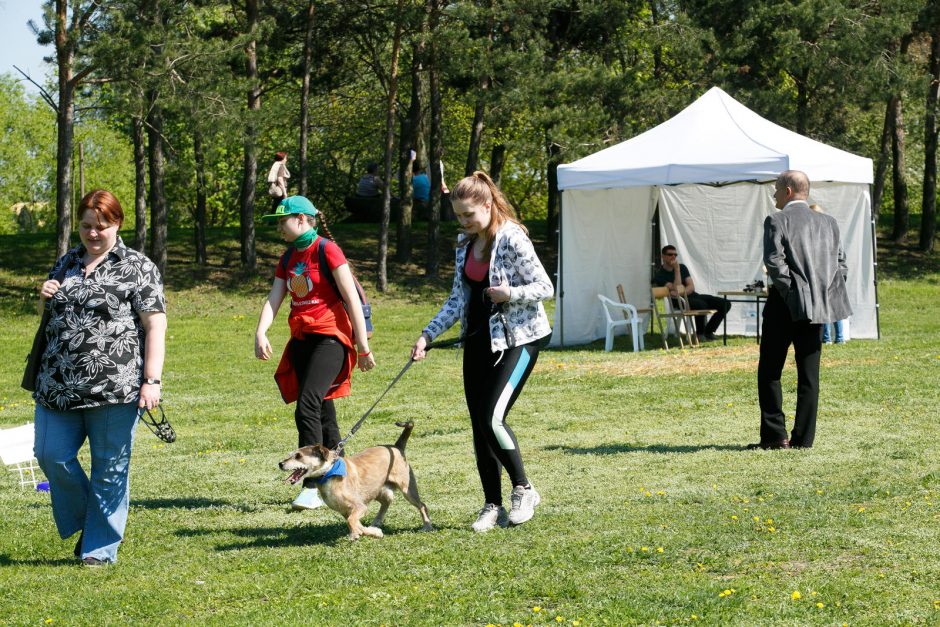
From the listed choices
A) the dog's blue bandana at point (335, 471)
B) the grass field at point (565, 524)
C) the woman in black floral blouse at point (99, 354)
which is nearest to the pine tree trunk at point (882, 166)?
the grass field at point (565, 524)

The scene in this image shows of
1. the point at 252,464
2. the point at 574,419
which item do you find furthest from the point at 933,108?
the point at 252,464

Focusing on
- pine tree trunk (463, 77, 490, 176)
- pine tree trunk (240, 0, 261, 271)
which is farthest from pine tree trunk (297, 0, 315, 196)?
pine tree trunk (463, 77, 490, 176)

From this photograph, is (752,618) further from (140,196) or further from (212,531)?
(140,196)

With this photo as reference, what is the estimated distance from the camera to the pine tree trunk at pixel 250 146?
2209 cm

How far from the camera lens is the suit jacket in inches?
308

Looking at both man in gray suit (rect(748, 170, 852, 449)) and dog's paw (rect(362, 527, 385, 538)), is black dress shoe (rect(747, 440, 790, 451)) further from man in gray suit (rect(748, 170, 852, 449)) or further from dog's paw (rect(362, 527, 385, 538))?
dog's paw (rect(362, 527, 385, 538))

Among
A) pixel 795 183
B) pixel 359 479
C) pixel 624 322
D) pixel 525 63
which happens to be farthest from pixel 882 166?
pixel 359 479

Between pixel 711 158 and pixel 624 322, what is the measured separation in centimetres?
247

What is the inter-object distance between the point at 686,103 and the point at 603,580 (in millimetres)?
21617

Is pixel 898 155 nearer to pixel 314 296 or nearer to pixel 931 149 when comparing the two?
pixel 931 149

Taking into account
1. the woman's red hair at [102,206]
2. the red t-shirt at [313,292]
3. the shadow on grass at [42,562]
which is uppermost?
the woman's red hair at [102,206]

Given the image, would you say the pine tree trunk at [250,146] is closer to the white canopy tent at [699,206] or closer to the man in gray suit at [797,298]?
the white canopy tent at [699,206]

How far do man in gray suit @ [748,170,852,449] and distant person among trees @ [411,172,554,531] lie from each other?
9.02 ft

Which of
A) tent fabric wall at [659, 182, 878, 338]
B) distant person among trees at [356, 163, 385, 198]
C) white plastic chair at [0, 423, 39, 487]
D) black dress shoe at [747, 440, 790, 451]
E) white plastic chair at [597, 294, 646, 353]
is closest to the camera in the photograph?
white plastic chair at [0, 423, 39, 487]
